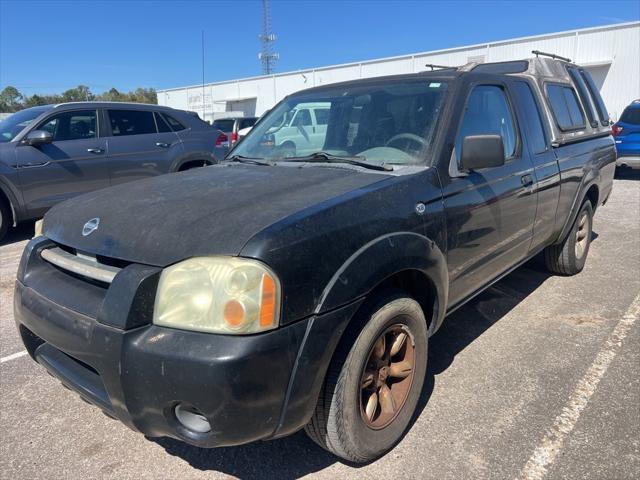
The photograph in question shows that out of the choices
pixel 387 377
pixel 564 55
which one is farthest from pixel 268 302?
pixel 564 55

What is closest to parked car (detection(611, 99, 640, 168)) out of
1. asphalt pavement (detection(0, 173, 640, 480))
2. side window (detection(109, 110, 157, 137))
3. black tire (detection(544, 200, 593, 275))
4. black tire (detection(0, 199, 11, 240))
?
black tire (detection(544, 200, 593, 275))

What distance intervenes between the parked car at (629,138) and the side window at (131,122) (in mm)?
9826

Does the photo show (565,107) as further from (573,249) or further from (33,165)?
(33,165)

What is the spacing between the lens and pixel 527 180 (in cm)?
363

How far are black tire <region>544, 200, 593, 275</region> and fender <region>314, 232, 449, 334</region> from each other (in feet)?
9.01

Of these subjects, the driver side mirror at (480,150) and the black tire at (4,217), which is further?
the black tire at (4,217)

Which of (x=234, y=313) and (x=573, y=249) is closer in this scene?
(x=234, y=313)

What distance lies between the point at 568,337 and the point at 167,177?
3092mm

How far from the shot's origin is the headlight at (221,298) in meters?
1.84

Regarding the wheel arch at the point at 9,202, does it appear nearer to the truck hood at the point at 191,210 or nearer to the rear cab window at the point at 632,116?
the truck hood at the point at 191,210

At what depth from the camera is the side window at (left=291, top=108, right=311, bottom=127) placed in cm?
370

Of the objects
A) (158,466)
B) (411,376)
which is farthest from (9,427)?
(411,376)

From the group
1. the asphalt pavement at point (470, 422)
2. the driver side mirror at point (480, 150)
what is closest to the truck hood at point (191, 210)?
the driver side mirror at point (480, 150)

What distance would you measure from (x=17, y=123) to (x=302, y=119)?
17.2 ft
